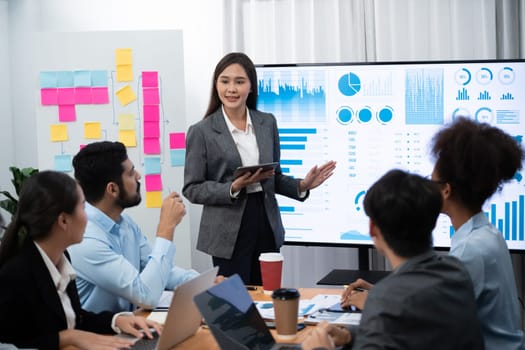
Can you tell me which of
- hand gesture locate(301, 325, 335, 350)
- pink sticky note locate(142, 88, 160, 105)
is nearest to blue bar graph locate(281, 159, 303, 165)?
pink sticky note locate(142, 88, 160, 105)

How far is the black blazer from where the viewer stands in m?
1.93

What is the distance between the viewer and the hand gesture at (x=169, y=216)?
2457 mm

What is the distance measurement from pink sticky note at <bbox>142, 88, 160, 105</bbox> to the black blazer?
94.4 inches

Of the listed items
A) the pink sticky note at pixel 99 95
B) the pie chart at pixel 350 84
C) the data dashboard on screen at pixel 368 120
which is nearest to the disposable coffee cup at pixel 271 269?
the data dashboard on screen at pixel 368 120

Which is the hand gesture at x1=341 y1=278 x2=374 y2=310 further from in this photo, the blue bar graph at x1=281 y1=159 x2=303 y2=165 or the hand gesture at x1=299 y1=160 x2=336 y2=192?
the blue bar graph at x1=281 y1=159 x2=303 y2=165

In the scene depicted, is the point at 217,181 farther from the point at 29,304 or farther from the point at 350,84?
the point at 29,304

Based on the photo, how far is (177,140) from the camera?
438cm

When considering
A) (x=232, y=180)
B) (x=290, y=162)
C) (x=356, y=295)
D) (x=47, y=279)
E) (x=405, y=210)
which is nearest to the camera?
(x=405, y=210)

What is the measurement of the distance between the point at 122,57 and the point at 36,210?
2446mm

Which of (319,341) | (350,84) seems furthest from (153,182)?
(319,341)

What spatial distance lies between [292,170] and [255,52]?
2.81 ft

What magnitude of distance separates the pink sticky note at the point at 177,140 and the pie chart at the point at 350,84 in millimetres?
978

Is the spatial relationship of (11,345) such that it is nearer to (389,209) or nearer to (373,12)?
(389,209)

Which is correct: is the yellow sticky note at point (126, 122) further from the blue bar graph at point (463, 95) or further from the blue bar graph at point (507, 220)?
the blue bar graph at point (507, 220)
